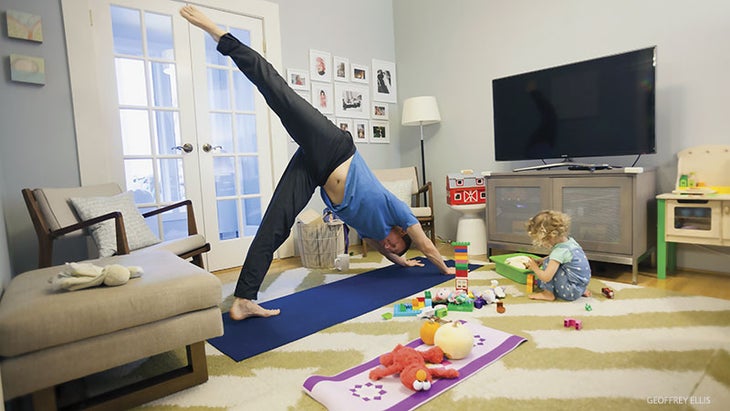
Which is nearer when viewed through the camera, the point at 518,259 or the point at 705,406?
the point at 705,406

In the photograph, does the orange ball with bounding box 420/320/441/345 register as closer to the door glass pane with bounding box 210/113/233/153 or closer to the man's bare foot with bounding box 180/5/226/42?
the man's bare foot with bounding box 180/5/226/42

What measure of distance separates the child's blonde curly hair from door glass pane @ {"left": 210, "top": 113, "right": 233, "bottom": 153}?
2460 millimetres

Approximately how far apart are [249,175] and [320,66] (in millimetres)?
1261

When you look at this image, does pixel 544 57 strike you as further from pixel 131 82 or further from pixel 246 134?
pixel 131 82

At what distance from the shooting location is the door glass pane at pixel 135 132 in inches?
119

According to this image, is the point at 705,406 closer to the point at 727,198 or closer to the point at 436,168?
the point at 727,198

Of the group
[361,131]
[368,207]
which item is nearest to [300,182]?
[368,207]

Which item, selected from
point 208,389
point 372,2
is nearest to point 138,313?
point 208,389

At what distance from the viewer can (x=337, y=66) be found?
4.19m

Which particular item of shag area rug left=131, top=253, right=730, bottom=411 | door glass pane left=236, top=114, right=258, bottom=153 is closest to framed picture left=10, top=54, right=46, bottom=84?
door glass pane left=236, top=114, right=258, bottom=153

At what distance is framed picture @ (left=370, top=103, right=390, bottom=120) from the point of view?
4.51m

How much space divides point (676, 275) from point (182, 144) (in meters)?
3.57

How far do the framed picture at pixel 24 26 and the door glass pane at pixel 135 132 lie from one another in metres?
0.63

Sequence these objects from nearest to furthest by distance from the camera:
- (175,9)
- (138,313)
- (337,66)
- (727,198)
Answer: (138,313) < (727,198) < (175,9) < (337,66)
